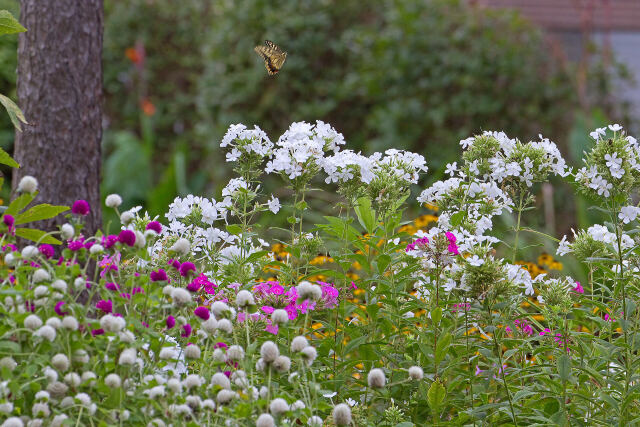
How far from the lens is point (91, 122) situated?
3861 millimetres

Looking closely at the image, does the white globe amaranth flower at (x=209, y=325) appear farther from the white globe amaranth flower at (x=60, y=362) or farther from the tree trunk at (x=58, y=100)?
the tree trunk at (x=58, y=100)

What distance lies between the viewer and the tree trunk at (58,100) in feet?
12.3

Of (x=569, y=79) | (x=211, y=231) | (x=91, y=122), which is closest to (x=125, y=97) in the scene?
(x=569, y=79)

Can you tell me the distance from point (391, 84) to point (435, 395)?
5.85 metres

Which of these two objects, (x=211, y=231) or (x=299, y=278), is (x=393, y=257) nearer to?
(x=299, y=278)

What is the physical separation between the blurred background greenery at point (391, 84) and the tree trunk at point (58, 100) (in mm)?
3250

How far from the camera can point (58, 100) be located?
3.78 metres

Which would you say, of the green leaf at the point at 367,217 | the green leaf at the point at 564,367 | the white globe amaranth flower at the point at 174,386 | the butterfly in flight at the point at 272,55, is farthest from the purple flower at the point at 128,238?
the butterfly in flight at the point at 272,55

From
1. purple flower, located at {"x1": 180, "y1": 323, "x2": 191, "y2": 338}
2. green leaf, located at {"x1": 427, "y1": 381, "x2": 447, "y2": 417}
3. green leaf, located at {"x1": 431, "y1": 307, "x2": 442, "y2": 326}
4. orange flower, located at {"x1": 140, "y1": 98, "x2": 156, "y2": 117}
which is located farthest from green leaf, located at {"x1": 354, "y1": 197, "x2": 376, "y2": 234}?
orange flower, located at {"x1": 140, "y1": 98, "x2": 156, "y2": 117}

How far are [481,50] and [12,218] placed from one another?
6.26m

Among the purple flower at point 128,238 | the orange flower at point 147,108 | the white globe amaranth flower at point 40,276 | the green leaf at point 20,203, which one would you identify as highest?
the orange flower at point 147,108

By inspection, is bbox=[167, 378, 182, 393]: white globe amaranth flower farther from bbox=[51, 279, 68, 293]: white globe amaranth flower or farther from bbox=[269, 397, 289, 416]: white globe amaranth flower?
bbox=[51, 279, 68, 293]: white globe amaranth flower

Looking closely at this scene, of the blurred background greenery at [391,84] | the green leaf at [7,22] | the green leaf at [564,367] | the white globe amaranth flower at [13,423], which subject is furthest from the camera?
the blurred background greenery at [391,84]

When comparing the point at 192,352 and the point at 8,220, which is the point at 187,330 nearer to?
the point at 192,352
